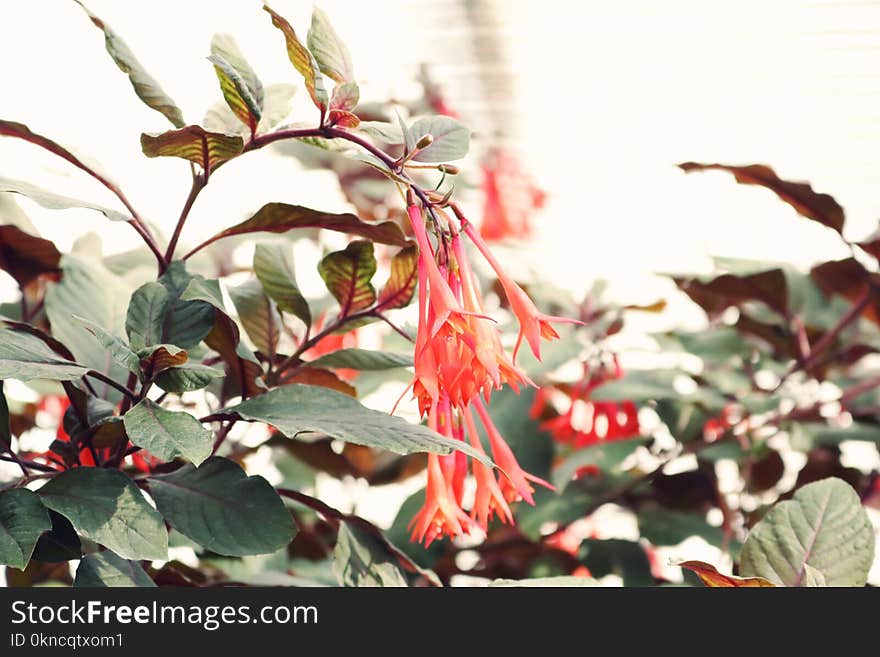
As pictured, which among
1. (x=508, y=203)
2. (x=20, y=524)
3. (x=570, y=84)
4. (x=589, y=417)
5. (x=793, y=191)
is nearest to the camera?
(x=20, y=524)

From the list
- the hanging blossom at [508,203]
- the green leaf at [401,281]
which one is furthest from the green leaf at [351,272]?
the hanging blossom at [508,203]

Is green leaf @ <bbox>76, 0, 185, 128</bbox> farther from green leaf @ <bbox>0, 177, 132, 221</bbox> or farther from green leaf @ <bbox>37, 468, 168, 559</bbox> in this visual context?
green leaf @ <bbox>37, 468, 168, 559</bbox>

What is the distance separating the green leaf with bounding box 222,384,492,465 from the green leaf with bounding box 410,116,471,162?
0.13 m

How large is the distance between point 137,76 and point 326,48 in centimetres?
9

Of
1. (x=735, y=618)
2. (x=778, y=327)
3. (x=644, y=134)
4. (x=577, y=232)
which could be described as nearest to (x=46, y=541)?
(x=735, y=618)

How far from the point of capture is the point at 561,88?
1.72m

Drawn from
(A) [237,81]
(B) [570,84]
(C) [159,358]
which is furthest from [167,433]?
(B) [570,84]

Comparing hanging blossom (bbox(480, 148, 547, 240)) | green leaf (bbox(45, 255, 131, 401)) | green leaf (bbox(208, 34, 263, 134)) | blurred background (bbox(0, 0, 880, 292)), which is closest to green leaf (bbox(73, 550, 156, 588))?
green leaf (bbox(45, 255, 131, 401))

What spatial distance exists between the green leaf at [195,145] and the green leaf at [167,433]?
0.39ft

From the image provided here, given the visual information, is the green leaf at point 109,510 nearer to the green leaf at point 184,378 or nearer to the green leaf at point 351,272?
the green leaf at point 184,378

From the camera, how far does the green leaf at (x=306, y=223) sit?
43cm

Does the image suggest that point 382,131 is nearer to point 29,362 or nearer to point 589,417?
point 29,362

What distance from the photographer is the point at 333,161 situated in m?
1.21

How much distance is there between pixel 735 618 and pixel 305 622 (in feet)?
0.62
